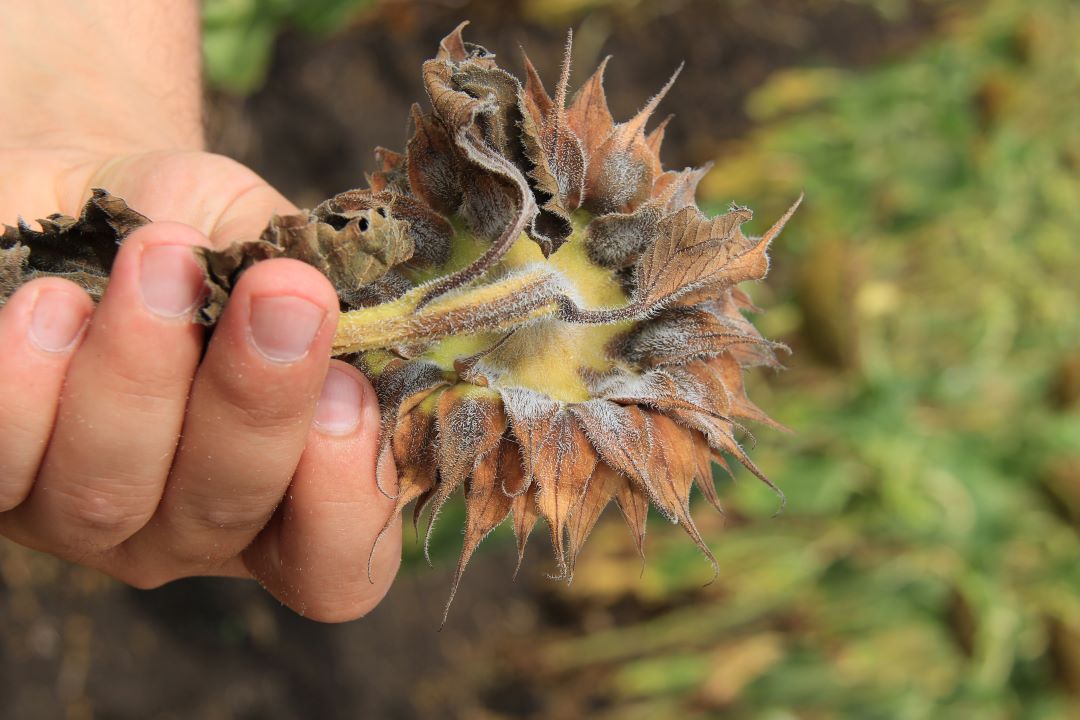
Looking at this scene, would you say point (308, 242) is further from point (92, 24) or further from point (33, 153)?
point (92, 24)

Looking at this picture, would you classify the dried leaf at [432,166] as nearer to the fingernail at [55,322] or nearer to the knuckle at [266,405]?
the knuckle at [266,405]

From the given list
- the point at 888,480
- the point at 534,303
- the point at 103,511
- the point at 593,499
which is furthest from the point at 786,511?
the point at 103,511

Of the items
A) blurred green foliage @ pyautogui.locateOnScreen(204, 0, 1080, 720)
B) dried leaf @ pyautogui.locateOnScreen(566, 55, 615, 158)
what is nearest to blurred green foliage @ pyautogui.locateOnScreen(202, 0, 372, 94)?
blurred green foliage @ pyautogui.locateOnScreen(204, 0, 1080, 720)

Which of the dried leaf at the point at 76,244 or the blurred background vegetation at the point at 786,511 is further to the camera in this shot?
the blurred background vegetation at the point at 786,511

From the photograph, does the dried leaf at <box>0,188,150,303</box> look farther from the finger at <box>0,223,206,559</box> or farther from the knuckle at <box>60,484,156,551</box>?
the knuckle at <box>60,484,156,551</box>

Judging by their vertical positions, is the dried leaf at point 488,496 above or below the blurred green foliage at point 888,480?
above

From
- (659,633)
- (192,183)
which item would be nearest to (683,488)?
(192,183)

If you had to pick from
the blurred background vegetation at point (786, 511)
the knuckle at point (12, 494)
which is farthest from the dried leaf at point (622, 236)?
the blurred background vegetation at point (786, 511)

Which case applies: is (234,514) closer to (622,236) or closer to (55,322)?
(55,322)
